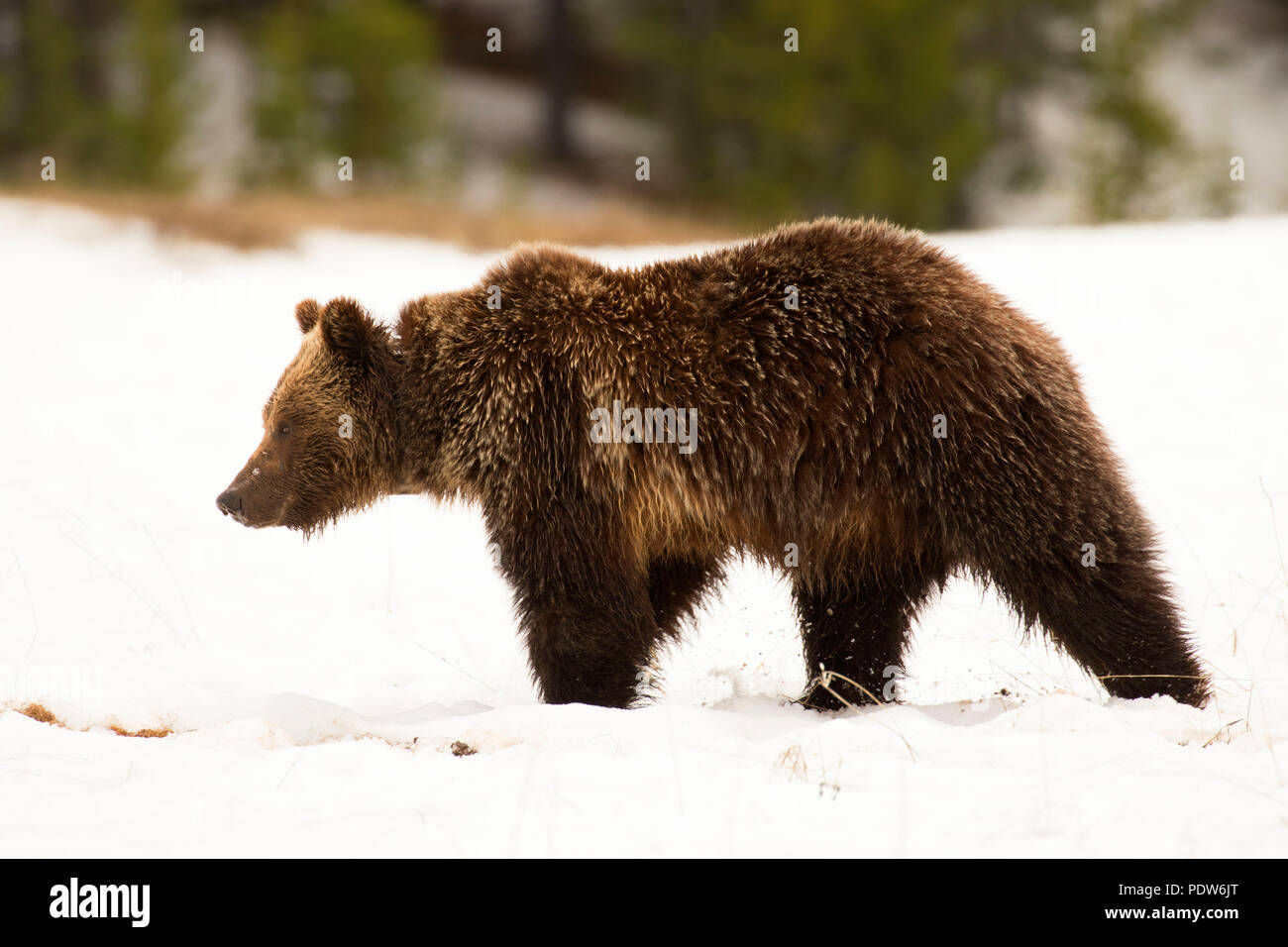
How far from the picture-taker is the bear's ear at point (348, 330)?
552cm

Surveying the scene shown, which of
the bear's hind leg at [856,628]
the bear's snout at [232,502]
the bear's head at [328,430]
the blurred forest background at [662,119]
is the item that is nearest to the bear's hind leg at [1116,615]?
the bear's hind leg at [856,628]

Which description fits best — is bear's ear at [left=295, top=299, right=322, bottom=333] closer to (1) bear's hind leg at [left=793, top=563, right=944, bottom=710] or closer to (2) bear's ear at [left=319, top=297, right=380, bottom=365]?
(2) bear's ear at [left=319, top=297, right=380, bottom=365]

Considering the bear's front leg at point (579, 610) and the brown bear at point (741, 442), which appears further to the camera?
the bear's front leg at point (579, 610)

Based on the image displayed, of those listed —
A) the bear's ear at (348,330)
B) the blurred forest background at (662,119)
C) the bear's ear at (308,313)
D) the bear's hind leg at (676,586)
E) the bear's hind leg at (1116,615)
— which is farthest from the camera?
the blurred forest background at (662,119)

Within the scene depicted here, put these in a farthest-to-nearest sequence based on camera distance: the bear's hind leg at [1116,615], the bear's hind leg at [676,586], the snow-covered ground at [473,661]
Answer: the bear's hind leg at [676,586] → the bear's hind leg at [1116,615] → the snow-covered ground at [473,661]

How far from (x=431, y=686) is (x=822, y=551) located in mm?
2242

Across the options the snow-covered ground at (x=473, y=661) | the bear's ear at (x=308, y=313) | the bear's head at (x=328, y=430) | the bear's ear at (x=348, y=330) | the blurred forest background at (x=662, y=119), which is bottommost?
the snow-covered ground at (x=473, y=661)

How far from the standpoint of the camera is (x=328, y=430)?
5590mm

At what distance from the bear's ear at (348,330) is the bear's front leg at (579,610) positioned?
1.11m

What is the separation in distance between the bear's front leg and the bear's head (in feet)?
2.94

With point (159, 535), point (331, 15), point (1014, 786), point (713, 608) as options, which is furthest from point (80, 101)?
point (1014, 786)

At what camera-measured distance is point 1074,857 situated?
3479mm

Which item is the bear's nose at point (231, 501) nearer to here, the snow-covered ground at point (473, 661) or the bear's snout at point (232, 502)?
the bear's snout at point (232, 502)

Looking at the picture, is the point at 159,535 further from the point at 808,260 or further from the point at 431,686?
the point at 808,260
